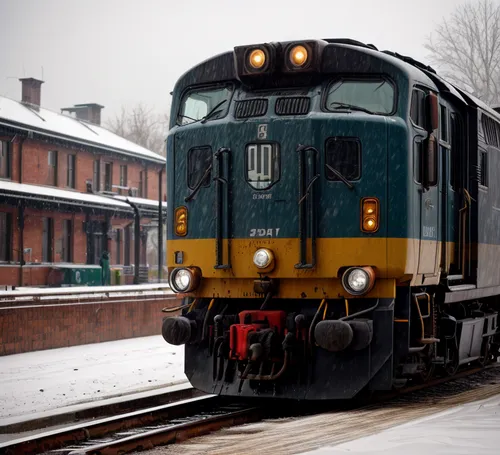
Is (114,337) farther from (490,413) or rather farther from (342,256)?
(490,413)

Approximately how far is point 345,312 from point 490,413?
1786 mm

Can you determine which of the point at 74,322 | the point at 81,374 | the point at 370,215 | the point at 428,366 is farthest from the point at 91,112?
the point at 370,215

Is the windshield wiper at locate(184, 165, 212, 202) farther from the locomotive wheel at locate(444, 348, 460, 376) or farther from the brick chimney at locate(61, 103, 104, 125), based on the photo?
the brick chimney at locate(61, 103, 104, 125)

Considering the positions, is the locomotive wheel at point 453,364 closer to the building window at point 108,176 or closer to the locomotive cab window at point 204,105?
the locomotive cab window at point 204,105

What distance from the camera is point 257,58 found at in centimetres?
990

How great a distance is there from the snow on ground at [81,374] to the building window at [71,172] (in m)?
24.1

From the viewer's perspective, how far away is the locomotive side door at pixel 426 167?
9.83 m

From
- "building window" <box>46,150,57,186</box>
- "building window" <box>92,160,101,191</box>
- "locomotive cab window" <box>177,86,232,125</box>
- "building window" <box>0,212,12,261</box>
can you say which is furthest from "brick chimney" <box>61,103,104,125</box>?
"locomotive cab window" <box>177,86,232,125</box>

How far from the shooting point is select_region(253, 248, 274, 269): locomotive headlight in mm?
9570

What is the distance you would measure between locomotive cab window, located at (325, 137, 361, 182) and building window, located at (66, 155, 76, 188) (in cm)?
3200

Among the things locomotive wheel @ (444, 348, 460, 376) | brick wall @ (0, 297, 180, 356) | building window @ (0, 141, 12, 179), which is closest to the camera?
locomotive wheel @ (444, 348, 460, 376)

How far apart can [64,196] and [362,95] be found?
2760cm

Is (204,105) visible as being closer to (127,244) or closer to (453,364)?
(453,364)

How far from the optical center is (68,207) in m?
37.8
